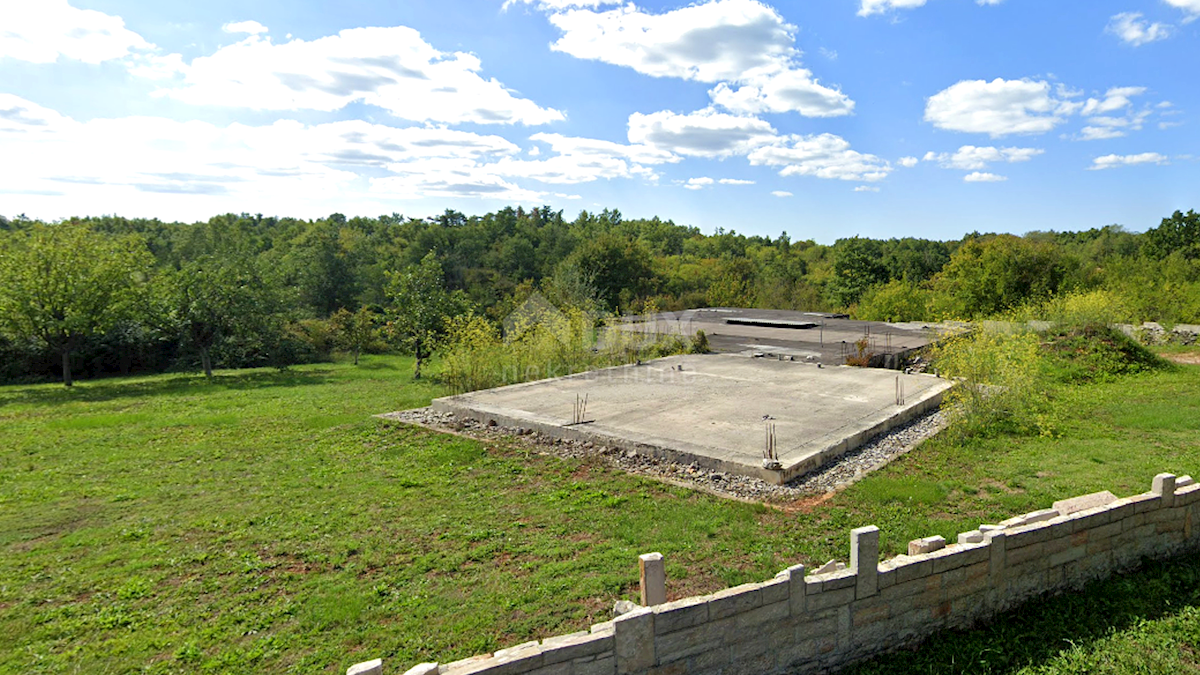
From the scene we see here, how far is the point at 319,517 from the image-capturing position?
22.4 ft

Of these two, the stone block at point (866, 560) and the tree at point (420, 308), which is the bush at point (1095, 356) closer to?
the stone block at point (866, 560)

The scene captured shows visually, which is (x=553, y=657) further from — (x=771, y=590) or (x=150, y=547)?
(x=150, y=547)

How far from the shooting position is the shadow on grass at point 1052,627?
4055mm

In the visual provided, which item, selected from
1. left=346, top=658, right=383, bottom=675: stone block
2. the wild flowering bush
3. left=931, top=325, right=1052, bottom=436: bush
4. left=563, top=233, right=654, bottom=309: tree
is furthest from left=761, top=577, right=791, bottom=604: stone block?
left=563, top=233, right=654, bottom=309: tree

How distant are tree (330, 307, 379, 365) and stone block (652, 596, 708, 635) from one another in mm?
23580

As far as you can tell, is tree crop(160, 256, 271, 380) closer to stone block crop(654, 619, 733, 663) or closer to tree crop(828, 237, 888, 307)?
stone block crop(654, 619, 733, 663)

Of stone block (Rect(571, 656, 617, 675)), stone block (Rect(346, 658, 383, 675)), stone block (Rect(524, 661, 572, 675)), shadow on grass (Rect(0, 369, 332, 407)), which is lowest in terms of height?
shadow on grass (Rect(0, 369, 332, 407))

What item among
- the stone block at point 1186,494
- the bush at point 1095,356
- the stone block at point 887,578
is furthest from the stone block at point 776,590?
the bush at point 1095,356

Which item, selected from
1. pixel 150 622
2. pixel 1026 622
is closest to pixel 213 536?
pixel 150 622

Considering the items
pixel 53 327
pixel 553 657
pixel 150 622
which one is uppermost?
pixel 53 327

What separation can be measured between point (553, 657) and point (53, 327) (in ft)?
62.7

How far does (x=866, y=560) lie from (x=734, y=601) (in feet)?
3.21

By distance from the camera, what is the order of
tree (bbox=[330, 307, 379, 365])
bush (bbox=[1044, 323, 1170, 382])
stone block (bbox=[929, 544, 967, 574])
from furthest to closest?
1. tree (bbox=[330, 307, 379, 365])
2. bush (bbox=[1044, 323, 1170, 382])
3. stone block (bbox=[929, 544, 967, 574])

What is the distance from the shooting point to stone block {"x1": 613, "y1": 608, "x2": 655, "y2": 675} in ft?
11.3
